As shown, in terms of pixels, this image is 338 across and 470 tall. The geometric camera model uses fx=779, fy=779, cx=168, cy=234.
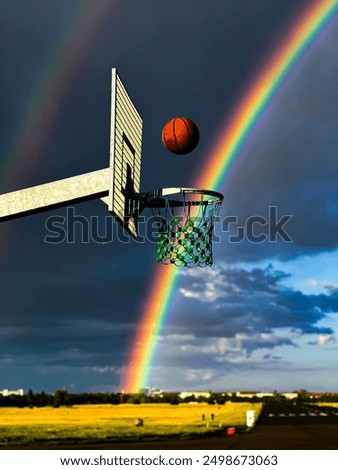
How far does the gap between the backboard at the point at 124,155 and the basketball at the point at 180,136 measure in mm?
1300

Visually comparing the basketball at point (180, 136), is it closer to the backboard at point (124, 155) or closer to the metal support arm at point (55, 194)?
the backboard at point (124, 155)

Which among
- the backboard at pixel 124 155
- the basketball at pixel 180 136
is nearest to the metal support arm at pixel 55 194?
the backboard at pixel 124 155

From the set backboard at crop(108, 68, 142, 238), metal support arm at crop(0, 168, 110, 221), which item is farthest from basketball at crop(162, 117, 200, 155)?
metal support arm at crop(0, 168, 110, 221)

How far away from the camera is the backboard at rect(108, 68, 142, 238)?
901 inches

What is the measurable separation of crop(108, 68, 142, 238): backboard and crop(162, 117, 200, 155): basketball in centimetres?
130

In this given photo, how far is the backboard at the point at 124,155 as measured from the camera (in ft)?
75.0

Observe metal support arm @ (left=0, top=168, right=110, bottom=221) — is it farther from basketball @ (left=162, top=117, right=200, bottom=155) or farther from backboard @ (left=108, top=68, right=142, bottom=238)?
basketball @ (left=162, top=117, right=200, bottom=155)

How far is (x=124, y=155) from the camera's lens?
2458cm

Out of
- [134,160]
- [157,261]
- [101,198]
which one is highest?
[134,160]

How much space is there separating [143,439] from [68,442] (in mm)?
3454

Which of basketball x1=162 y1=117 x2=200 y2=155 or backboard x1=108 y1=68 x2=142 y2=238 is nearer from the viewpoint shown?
backboard x1=108 y1=68 x2=142 y2=238
